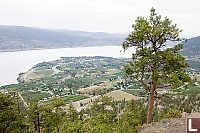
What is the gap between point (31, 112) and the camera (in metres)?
19.7

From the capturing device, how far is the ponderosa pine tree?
12.4m

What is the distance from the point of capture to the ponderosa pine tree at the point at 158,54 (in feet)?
40.6

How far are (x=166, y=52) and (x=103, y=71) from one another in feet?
453

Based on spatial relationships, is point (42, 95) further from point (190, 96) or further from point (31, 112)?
point (31, 112)

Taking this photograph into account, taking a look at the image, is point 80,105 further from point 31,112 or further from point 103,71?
point 103,71

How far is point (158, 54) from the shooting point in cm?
1267

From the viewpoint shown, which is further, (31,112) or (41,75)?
(41,75)

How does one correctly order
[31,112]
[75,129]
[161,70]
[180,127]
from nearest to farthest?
[180,127]
[161,70]
[75,129]
[31,112]

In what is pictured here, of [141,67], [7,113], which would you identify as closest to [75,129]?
[7,113]

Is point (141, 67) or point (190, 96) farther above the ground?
point (141, 67)

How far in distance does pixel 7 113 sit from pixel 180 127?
520 inches

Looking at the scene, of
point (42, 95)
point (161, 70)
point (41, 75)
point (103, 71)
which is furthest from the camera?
point (103, 71)

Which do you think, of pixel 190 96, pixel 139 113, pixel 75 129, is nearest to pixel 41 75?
pixel 190 96

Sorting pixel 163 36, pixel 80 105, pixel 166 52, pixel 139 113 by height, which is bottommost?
pixel 80 105
